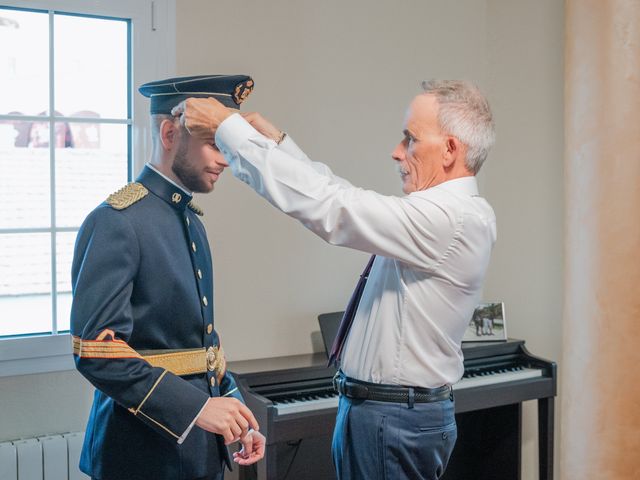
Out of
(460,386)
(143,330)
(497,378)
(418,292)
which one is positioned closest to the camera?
(143,330)

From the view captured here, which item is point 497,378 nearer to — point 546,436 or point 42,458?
point 546,436

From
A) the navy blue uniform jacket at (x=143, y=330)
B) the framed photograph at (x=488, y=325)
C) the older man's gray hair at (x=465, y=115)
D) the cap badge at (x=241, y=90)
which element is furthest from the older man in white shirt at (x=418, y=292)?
the framed photograph at (x=488, y=325)

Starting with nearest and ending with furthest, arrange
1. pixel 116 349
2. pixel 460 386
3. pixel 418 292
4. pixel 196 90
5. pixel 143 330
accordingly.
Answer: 1. pixel 116 349
2. pixel 143 330
3. pixel 196 90
4. pixel 418 292
5. pixel 460 386

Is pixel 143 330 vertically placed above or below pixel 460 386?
above

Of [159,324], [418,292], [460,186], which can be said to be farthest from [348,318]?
[159,324]

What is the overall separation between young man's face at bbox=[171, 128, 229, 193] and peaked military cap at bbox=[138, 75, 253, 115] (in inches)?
3.4

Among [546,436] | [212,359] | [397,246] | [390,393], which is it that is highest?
[397,246]

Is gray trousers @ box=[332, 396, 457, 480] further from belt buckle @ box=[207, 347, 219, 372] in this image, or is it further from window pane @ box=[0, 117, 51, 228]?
window pane @ box=[0, 117, 51, 228]

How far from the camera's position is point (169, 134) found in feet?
6.38

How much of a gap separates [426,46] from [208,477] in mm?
2764

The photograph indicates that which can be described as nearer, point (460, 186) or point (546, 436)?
point (460, 186)

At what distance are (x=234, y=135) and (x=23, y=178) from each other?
1.51 m

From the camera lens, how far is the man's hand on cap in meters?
1.88

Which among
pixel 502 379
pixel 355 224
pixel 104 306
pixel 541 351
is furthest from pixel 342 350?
pixel 541 351
